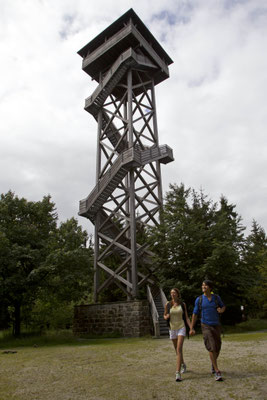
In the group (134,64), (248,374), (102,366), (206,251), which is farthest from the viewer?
(134,64)

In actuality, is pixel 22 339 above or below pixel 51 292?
below

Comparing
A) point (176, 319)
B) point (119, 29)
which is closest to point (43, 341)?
point (176, 319)

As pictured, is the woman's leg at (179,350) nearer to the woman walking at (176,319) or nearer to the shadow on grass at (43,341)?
the woman walking at (176,319)

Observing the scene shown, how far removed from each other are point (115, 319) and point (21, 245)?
5941 millimetres

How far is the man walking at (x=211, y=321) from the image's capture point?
489 cm

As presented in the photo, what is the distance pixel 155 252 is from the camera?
16.4 m

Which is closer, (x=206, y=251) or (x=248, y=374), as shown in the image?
(x=248, y=374)

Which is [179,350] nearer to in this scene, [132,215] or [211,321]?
[211,321]

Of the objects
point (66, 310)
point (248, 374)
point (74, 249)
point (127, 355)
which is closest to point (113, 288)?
point (66, 310)

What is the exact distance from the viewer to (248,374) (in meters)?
5.02

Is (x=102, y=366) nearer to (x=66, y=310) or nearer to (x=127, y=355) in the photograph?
(x=127, y=355)

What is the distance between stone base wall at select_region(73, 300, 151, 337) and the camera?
14.5 m

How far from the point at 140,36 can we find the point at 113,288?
1776 cm

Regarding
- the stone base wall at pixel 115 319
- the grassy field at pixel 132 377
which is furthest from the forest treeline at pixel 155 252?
the grassy field at pixel 132 377
